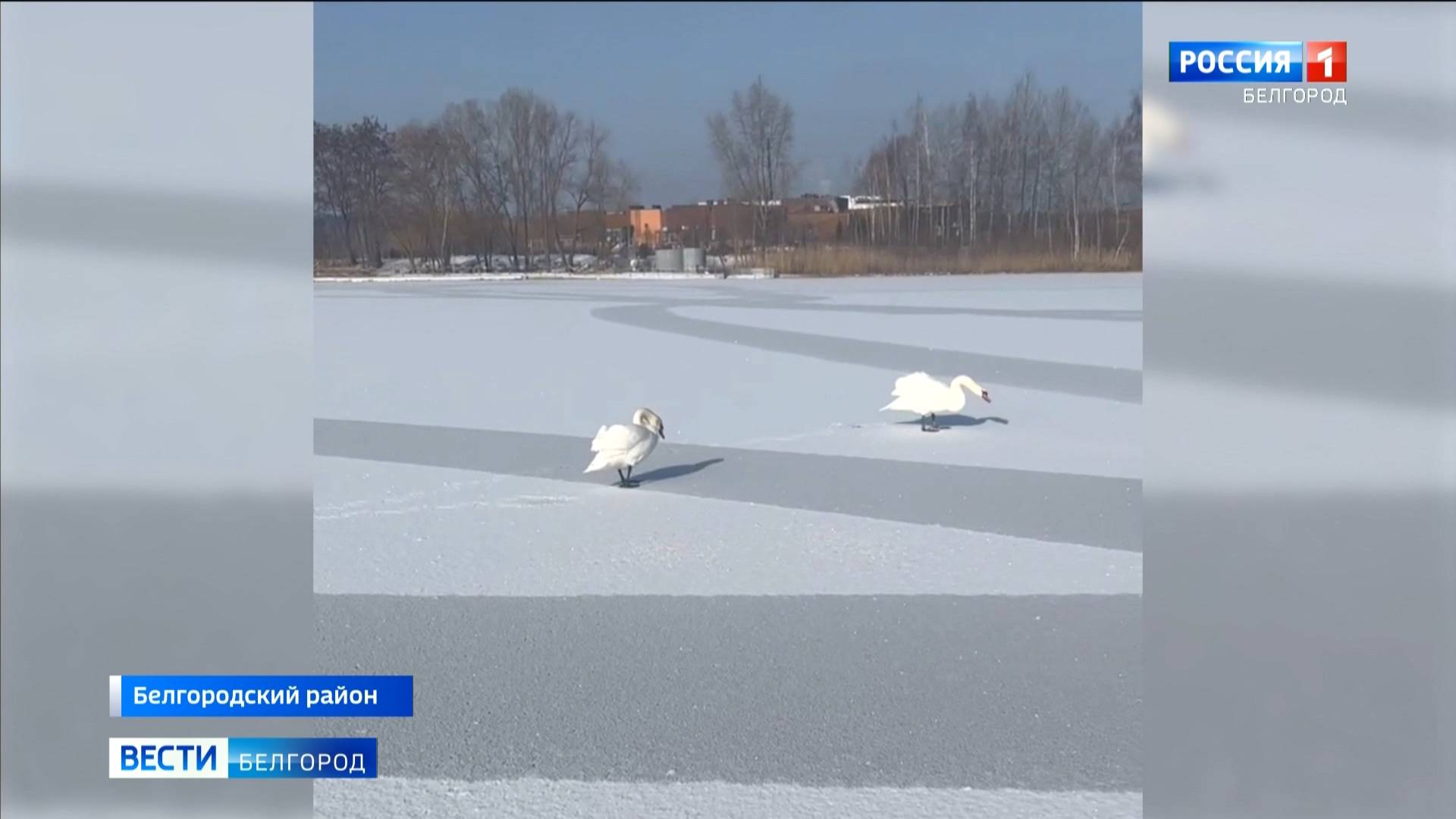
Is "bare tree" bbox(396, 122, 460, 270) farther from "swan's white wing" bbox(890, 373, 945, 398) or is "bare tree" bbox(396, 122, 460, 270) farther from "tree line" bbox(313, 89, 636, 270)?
"swan's white wing" bbox(890, 373, 945, 398)

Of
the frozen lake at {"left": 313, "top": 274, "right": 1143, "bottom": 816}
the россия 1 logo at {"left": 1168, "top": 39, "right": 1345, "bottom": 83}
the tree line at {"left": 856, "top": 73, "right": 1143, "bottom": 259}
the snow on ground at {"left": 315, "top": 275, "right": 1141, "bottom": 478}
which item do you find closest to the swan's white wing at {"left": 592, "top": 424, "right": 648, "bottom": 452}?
the frozen lake at {"left": 313, "top": 274, "right": 1143, "bottom": 816}

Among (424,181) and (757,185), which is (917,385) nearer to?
(424,181)

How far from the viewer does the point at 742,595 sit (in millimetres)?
3285

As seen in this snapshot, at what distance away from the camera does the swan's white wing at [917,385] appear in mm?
5430

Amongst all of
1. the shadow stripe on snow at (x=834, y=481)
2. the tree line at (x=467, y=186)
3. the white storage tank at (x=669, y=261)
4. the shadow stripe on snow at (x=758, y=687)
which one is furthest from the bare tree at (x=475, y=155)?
the shadow stripe on snow at (x=758, y=687)

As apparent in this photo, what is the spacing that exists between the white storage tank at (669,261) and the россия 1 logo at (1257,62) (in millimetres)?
21306

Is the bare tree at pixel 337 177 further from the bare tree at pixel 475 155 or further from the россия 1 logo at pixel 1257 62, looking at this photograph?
the россия 1 logo at pixel 1257 62

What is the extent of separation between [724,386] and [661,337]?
3.08 meters

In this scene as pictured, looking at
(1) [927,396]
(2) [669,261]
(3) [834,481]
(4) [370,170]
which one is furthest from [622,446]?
(2) [669,261]

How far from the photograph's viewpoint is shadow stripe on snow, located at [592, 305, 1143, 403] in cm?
707

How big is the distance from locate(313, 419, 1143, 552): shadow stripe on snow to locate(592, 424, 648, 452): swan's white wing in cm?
27

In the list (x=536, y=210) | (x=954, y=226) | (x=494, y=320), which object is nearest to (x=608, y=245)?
(x=536, y=210)

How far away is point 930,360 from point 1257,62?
613 centimetres

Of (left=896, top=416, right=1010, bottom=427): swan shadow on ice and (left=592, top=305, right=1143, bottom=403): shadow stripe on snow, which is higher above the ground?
(left=592, top=305, right=1143, bottom=403): shadow stripe on snow
